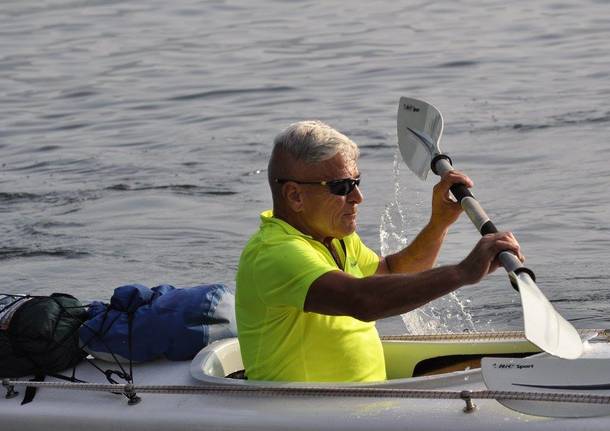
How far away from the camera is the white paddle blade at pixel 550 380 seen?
12.2 ft

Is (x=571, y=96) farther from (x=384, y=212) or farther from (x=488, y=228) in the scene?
(x=488, y=228)

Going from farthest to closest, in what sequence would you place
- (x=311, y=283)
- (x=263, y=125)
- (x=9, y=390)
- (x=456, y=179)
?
(x=263, y=125) < (x=9, y=390) < (x=456, y=179) < (x=311, y=283)

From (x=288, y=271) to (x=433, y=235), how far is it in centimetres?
69

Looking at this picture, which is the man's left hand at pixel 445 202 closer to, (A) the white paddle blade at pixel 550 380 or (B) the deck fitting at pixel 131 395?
(A) the white paddle blade at pixel 550 380

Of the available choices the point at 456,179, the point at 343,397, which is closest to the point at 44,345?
the point at 343,397

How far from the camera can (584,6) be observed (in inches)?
588

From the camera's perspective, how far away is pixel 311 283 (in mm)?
3779

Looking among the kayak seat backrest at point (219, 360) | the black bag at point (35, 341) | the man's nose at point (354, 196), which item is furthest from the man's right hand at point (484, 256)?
the black bag at point (35, 341)

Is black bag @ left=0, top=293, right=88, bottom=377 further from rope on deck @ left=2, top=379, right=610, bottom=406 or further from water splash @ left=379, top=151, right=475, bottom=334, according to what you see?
water splash @ left=379, top=151, right=475, bottom=334

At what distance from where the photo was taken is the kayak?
12.3 ft

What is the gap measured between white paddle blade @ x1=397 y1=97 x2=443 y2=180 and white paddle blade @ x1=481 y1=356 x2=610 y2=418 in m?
1.18

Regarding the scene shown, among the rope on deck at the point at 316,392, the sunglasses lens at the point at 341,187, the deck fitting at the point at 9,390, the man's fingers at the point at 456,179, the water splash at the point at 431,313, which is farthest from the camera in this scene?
the water splash at the point at 431,313

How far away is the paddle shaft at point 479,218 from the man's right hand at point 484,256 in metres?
0.02

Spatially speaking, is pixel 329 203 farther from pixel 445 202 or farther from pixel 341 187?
pixel 445 202
